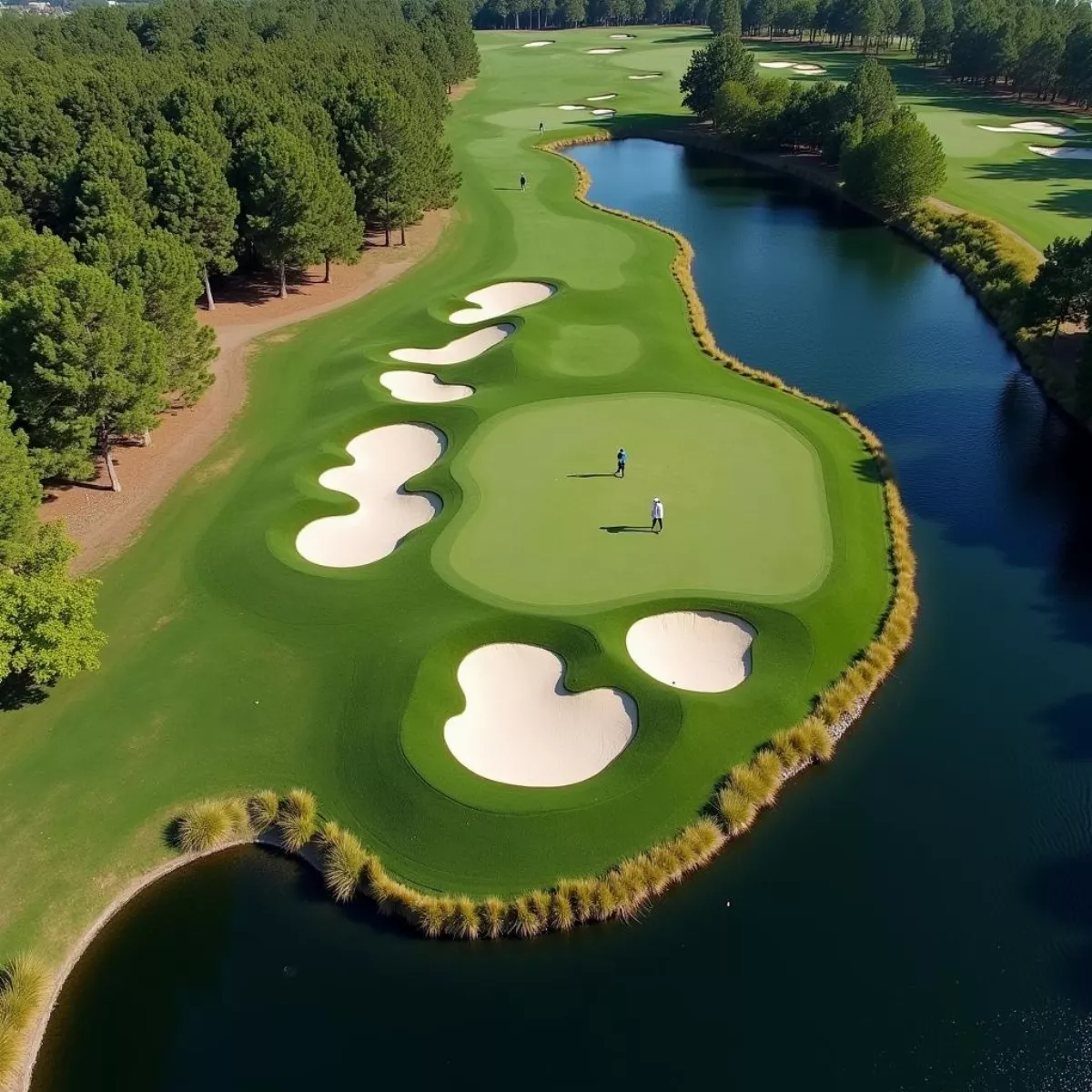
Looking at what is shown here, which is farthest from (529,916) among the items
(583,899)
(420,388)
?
(420,388)

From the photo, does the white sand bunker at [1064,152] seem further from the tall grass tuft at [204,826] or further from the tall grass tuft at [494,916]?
the tall grass tuft at [204,826]

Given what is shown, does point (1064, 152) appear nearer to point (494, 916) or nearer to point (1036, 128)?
point (1036, 128)

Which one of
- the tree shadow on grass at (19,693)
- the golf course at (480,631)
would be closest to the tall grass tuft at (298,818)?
the golf course at (480,631)

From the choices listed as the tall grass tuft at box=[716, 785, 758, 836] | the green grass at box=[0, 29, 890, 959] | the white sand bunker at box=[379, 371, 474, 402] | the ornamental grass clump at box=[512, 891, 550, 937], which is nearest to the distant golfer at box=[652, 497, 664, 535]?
the green grass at box=[0, 29, 890, 959]

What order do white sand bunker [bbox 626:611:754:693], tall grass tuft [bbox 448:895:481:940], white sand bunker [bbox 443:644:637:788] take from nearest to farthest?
tall grass tuft [bbox 448:895:481:940]
white sand bunker [bbox 443:644:637:788]
white sand bunker [bbox 626:611:754:693]

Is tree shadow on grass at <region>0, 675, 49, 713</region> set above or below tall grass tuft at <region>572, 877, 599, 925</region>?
above

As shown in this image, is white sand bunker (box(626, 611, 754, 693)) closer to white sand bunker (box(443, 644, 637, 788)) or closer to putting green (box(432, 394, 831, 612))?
putting green (box(432, 394, 831, 612))
